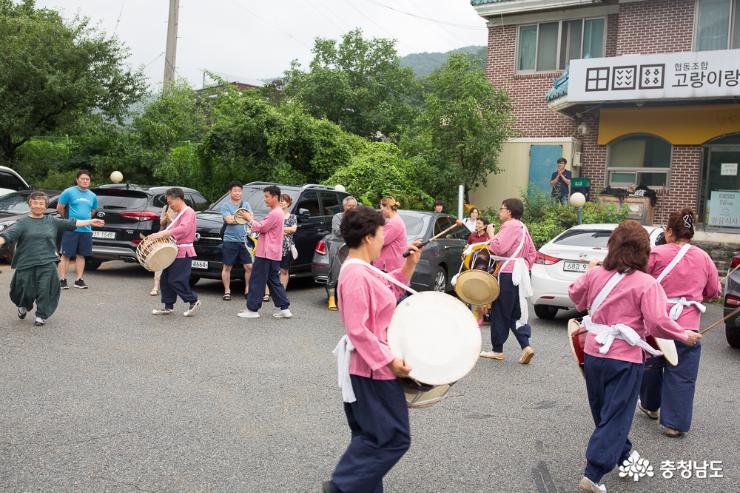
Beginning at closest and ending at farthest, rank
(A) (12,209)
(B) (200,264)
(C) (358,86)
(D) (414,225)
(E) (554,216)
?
(B) (200,264), (D) (414,225), (A) (12,209), (E) (554,216), (C) (358,86)

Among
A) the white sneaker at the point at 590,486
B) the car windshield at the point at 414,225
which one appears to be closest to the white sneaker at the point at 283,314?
the car windshield at the point at 414,225

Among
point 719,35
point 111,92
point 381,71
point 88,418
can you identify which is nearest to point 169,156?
point 111,92

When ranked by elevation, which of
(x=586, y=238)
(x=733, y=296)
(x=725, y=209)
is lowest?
(x=733, y=296)

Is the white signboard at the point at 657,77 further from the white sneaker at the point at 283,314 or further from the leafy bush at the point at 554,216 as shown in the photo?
the white sneaker at the point at 283,314

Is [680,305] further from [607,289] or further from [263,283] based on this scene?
[263,283]

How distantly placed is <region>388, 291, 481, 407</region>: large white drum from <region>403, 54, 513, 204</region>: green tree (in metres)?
14.0

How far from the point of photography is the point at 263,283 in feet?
Answer: 31.7

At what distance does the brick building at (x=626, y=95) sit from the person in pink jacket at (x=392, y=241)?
32.1ft

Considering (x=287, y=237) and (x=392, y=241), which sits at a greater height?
(x=392, y=241)

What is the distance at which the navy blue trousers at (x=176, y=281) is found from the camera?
938 centimetres

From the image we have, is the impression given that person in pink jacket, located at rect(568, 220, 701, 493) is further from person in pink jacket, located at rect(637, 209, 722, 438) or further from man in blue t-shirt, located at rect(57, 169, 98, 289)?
man in blue t-shirt, located at rect(57, 169, 98, 289)

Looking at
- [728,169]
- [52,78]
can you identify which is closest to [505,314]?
[728,169]

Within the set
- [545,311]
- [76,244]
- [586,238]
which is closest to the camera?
[586,238]

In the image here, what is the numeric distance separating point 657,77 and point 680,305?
1179cm
